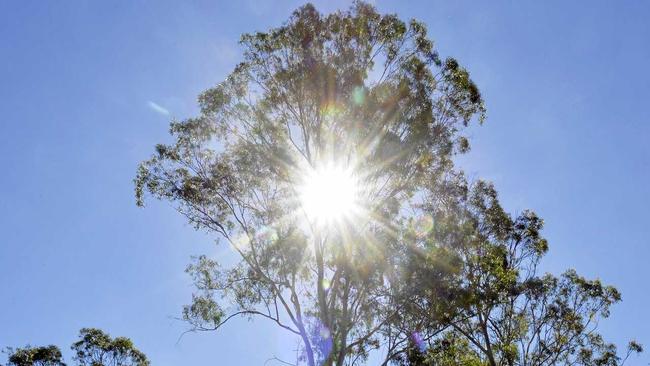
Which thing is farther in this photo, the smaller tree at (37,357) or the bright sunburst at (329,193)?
the smaller tree at (37,357)

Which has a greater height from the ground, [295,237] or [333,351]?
[295,237]

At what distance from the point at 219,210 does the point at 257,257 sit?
2.11 metres

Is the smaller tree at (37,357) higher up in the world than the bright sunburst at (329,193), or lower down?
higher up

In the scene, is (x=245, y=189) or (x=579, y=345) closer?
(x=245, y=189)

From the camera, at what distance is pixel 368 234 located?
18.5 m

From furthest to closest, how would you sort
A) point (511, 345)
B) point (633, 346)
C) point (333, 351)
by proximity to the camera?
1. point (633, 346)
2. point (511, 345)
3. point (333, 351)

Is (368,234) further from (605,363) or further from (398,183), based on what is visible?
(605,363)

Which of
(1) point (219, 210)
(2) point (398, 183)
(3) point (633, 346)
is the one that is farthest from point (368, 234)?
(3) point (633, 346)

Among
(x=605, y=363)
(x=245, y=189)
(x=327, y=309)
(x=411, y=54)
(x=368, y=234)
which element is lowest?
(x=605, y=363)

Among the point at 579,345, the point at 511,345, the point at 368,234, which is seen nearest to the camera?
the point at 368,234

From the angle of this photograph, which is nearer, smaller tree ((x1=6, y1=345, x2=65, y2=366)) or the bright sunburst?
the bright sunburst

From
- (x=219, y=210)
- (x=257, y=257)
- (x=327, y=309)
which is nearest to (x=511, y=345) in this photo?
(x=327, y=309)

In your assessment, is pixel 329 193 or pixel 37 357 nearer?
pixel 329 193

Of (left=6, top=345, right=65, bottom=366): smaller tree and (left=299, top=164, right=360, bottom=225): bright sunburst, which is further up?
(left=6, top=345, right=65, bottom=366): smaller tree
